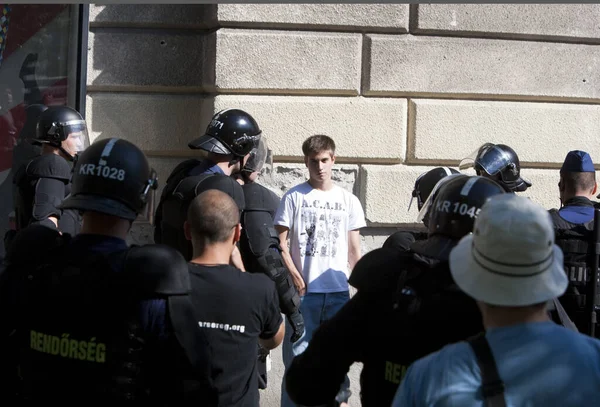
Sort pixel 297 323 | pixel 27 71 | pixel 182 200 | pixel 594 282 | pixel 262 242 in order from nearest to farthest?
pixel 182 200 < pixel 262 242 < pixel 594 282 < pixel 297 323 < pixel 27 71

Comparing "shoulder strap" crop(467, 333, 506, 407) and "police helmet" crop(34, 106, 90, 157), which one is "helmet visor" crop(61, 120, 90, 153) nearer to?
"police helmet" crop(34, 106, 90, 157)

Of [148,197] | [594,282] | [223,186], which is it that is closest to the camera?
[148,197]

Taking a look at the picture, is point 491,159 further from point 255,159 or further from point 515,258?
point 515,258

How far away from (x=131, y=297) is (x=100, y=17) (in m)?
4.20

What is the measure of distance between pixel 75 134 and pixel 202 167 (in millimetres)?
1115

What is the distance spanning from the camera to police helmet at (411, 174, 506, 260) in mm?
2471

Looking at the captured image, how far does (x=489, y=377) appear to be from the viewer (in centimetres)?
179

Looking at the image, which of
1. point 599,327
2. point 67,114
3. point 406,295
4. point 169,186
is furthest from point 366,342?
point 67,114

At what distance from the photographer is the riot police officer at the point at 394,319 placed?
240 centimetres

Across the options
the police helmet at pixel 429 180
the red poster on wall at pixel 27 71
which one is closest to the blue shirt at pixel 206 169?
the police helmet at pixel 429 180

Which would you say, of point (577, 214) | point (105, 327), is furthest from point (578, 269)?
point (105, 327)

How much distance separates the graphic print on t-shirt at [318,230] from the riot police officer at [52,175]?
55.8 inches

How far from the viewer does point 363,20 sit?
6113mm

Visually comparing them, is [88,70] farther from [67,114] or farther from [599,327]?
[599,327]
